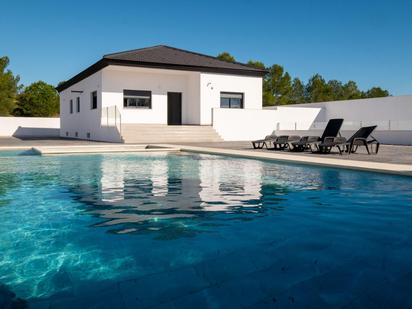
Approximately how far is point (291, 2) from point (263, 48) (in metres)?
15.7

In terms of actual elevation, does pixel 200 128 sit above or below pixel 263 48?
below

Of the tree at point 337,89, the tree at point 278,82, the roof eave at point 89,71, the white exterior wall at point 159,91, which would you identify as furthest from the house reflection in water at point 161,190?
the tree at point 337,89

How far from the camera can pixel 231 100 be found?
907 inches

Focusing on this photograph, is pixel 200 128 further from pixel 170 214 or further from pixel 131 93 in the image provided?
pixel 170 214

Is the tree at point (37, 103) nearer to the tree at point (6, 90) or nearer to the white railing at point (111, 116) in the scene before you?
the tree at point (6, 90)

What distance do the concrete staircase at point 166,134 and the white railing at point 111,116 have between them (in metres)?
0.64

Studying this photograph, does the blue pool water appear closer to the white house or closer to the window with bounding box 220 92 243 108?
the white house

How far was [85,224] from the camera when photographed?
4223 millimetres

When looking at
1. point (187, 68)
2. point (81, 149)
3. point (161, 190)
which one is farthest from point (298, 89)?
point (161, 190)

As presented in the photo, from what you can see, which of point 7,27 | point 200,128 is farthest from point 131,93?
point 7,27

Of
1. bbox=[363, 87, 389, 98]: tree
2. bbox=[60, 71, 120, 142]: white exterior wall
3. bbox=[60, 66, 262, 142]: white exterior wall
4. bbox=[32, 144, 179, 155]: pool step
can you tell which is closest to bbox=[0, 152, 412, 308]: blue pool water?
bbox=[32, 144, 179, 155]: pool step

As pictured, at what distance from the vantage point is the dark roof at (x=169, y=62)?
19.9 meters

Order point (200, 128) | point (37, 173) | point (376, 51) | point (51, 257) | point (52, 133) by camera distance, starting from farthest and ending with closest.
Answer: point (376, 51), point (52, 133), point (200, 128), point (37, 173), point (51, 257)

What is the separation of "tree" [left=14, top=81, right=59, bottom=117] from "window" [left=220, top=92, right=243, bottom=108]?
36977 millimetres
